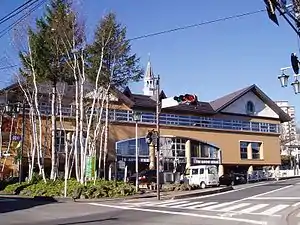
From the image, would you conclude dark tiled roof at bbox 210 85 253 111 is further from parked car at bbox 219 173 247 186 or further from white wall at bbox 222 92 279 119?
parked car at bbox 219 173 247 186

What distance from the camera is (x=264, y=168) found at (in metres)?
64.2

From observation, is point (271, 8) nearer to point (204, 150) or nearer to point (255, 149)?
point (204, 150)

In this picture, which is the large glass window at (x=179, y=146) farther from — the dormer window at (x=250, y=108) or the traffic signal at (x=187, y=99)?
the traffic signal at (x=187, y=99)

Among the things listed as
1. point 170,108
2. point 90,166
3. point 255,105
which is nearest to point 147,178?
point 90,166

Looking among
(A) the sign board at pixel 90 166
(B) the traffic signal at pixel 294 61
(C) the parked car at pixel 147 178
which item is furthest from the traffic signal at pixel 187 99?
(C) the parked car at pixel 147 178

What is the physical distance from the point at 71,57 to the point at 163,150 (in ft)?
75.7

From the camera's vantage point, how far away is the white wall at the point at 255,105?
197ft

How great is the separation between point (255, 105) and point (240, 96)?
3.51 meters

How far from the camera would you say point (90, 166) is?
95.8ft

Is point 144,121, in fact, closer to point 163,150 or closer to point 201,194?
point 163,150

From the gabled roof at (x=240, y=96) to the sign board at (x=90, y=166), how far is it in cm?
3067

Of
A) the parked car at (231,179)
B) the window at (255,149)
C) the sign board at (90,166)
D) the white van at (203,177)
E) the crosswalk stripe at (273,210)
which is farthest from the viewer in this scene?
the window at (255,149)

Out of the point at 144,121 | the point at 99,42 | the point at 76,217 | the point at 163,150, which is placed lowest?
the point at 76,217

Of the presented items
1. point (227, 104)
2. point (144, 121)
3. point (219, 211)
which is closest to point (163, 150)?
point (144, 121)
